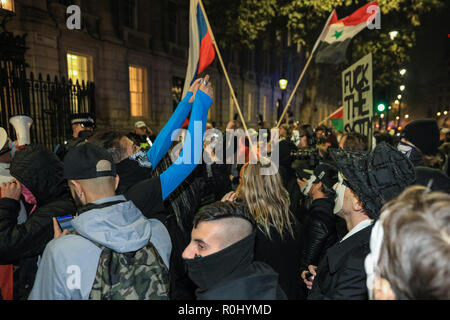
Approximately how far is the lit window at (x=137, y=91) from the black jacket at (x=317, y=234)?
13149 millimetres

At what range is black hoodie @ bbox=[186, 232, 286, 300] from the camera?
1.43 m

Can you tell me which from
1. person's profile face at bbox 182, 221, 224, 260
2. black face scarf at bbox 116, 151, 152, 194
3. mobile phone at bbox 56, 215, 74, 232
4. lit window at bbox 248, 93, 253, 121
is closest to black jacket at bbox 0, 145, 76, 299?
mobile phone at bbox 56, 215, 74, 232

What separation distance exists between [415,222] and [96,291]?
4.93ft

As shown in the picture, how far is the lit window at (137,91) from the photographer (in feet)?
49.0

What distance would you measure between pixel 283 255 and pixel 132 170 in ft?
5.29

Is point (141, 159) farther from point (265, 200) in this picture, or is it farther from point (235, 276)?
point (235, 276)

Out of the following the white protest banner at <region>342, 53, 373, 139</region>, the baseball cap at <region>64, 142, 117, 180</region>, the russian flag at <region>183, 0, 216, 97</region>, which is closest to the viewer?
the baseball cap at <region>64, 142, 117, 180</region>

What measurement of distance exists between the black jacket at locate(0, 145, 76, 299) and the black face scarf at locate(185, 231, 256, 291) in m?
1.24

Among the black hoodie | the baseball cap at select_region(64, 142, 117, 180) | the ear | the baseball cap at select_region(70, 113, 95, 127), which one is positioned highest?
the baseball cap at select_region(70, 113, 95, 127)

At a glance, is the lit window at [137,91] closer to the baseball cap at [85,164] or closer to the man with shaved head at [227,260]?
the baseball cap at [85,164]

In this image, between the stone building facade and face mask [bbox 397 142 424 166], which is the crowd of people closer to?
face mask [bbox 397 142 424 166]

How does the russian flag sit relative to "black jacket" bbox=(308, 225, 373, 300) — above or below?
above

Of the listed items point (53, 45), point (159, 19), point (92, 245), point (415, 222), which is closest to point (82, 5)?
point (53, 45)

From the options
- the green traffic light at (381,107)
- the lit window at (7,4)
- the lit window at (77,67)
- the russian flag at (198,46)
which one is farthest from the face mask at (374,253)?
the green traffic light at (381,107)
